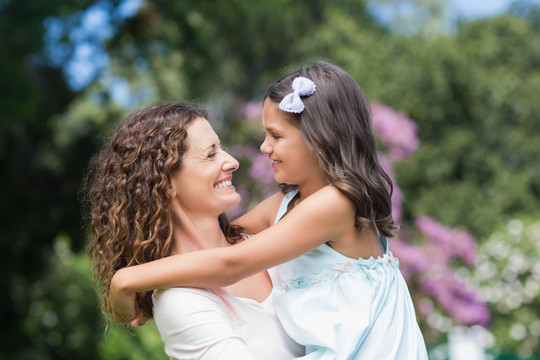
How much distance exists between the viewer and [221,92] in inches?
667

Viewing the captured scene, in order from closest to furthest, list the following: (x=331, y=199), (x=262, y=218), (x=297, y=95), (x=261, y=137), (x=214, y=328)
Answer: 1. (x=214, y=328)
2. (x=331, y=199)
3. (x=297, y=95)
4. (x=262, y=218)
5. (x=261, y=137)

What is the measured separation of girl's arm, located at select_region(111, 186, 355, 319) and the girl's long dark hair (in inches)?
3.1

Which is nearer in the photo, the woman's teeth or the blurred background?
the woman's teeth

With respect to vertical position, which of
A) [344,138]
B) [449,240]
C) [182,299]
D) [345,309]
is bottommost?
[449,240]

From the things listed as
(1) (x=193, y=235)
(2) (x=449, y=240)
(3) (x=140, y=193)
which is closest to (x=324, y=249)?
(1) (x=193, y=235)

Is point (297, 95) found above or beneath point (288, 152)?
above

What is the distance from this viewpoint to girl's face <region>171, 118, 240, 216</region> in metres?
2.16

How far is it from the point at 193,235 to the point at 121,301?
0.31 metres

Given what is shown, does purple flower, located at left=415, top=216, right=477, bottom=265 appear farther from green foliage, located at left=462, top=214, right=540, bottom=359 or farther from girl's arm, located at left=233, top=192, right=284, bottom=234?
girl's arm, located at left=233, top=192, right=284, bottom=234

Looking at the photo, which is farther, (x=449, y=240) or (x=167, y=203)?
(x=449, y=240)

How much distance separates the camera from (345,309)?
6.90 feet

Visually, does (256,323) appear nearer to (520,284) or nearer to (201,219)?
(201,219)

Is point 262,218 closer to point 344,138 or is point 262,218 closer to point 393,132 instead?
point 344,138

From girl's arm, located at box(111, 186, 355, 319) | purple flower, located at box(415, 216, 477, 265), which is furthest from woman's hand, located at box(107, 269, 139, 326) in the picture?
purple flower, located at box(415, 216, 477, 265)
